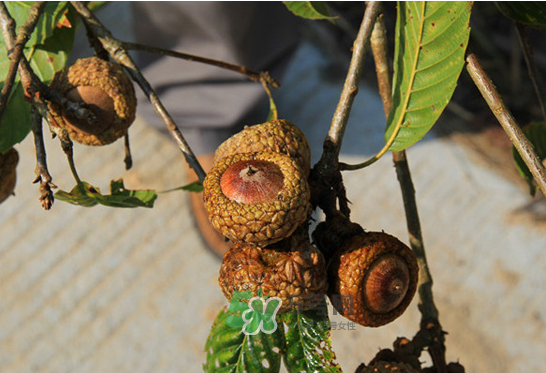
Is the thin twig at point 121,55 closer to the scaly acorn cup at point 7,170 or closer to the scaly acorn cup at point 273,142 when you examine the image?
the scaly acorn cup at point 273,142

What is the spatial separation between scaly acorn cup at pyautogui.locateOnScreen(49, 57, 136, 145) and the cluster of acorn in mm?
245

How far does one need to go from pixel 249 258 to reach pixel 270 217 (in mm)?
77

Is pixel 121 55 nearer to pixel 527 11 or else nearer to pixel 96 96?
pixel 96 96

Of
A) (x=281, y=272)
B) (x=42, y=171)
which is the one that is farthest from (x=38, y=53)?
(x=281, y=272)

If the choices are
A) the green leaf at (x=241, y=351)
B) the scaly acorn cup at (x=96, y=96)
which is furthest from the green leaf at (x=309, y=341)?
the scaly acorn cup at (x=96, y=96)

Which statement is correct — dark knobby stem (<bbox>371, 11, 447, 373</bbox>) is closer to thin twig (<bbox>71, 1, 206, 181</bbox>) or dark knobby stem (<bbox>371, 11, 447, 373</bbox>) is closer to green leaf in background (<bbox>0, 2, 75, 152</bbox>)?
thin twig (<bbox>71, 1, 206, 181</bbox>)

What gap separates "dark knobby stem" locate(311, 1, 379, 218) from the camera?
32.1 inches

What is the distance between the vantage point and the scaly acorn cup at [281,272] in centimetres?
76

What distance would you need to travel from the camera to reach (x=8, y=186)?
1.10 metres

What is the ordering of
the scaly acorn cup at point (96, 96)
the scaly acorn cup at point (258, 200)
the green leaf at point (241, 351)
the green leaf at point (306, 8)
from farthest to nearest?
1. the green leaf at point (306, 8)
2. the scaly acorn cup at point (96, 96)
3. the green leaf at point (241, 351)
4. the scaly acorn cup at point (258, 200)

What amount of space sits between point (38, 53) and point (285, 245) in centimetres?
59

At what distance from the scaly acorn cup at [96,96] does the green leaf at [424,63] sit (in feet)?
1.43

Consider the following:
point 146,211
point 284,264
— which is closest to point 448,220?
point 146,211

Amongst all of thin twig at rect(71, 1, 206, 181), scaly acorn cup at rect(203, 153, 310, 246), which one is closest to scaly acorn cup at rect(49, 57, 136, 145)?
thin twig at rect(71, 1, 206, 181)
